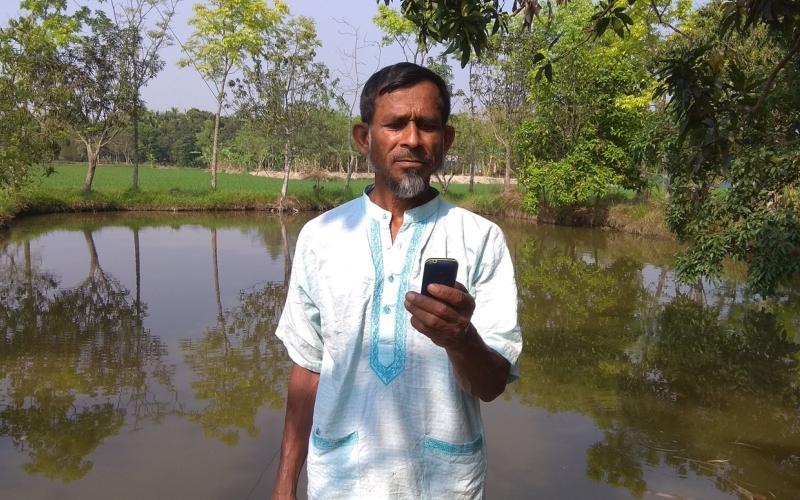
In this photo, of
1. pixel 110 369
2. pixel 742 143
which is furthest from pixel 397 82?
pixel 110 369

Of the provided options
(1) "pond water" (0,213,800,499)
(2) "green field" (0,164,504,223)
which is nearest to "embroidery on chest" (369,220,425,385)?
(1) "pond water" (0,213,800,499)

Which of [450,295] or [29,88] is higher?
[29,88]

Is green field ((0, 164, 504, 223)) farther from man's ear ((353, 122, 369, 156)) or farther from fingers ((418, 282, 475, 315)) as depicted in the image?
fingers ((418, 282, 475, 315))

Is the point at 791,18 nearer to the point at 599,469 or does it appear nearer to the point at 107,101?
the point at 599,469

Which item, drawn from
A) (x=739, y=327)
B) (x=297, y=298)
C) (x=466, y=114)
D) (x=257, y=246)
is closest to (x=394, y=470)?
(x=297, y=298)

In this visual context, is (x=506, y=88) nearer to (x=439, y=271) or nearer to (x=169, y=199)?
(x=169, y=199)

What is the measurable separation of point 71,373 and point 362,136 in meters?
4.76

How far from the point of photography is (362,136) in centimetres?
170

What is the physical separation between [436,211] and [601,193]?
18.3 m

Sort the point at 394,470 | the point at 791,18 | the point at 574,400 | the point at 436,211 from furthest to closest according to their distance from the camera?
the point at 574,400 → the point at 791,18 → the point at 436,211 → the point at 394,470

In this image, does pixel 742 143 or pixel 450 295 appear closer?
pixel 450 295

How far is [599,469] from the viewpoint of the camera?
403 centimetres

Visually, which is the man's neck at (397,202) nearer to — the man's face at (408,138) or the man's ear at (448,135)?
the man's face at (408,138)

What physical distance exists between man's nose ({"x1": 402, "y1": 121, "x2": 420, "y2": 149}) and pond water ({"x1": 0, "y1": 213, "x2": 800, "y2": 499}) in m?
2.76
